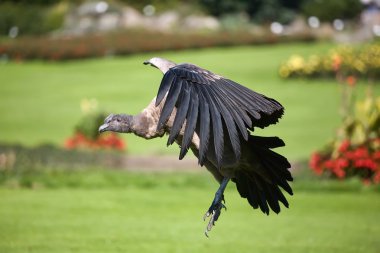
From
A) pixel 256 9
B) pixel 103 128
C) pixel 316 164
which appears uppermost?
Result: pixel 103 128

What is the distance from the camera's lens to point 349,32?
45.8 m

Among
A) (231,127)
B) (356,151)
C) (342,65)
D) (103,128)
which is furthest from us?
(342,65)

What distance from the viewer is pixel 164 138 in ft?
81.1

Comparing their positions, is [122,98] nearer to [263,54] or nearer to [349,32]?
[263,54]

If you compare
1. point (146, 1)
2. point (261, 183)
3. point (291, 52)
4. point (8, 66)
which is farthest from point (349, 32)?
point (261, 183)

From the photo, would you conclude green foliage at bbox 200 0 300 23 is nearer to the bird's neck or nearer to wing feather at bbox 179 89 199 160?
the bird's neck

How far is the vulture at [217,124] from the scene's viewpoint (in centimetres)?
686

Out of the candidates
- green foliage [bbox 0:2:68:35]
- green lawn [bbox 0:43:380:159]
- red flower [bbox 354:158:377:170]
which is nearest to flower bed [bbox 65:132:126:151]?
green lawn [bbox 0:43:380:159]

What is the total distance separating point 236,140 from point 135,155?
1353 centimetres

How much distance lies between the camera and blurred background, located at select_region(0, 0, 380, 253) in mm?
11961

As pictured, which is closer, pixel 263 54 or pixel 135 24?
pixel 263 54

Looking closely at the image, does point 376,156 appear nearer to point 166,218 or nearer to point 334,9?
point 166,218

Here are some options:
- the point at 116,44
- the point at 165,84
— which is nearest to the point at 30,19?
the point at 116,44

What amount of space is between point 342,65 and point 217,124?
23.5 meters
